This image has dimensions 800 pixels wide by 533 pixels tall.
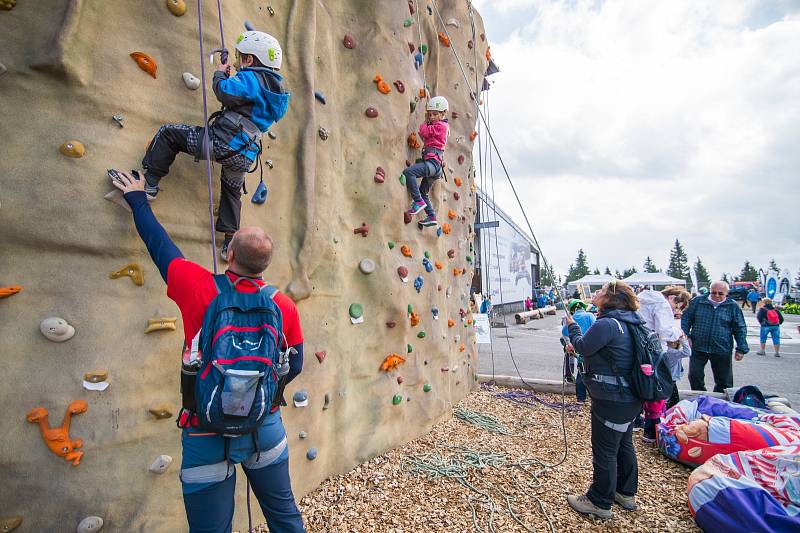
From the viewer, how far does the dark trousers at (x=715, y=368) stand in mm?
4551

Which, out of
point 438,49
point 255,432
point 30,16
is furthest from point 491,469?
point 438,49

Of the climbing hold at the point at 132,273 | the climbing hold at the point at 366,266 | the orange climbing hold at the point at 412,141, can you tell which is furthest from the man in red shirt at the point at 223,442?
the orange climbing hold at the point at 412,141

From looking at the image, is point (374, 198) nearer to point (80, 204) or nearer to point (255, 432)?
point (80, 204)

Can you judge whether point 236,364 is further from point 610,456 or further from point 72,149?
point 610,456

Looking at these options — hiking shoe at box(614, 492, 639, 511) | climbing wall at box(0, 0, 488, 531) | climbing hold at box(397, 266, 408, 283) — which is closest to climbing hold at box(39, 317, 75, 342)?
climbing wall at box(0, 0, 488, 531)

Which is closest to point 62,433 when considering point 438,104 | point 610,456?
point 610,456

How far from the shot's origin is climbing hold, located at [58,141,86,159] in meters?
1.79

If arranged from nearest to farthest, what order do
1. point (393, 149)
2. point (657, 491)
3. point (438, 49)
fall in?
point (657, 491)
point (393, 149)
point (438, 49)

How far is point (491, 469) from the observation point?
3.34 m

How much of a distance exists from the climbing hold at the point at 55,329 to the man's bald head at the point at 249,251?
2.95 feet

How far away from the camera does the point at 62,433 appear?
1.74 meters

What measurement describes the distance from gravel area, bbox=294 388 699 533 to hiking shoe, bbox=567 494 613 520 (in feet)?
0.14

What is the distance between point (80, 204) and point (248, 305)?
110 centimetres

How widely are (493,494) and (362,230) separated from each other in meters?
2.28
